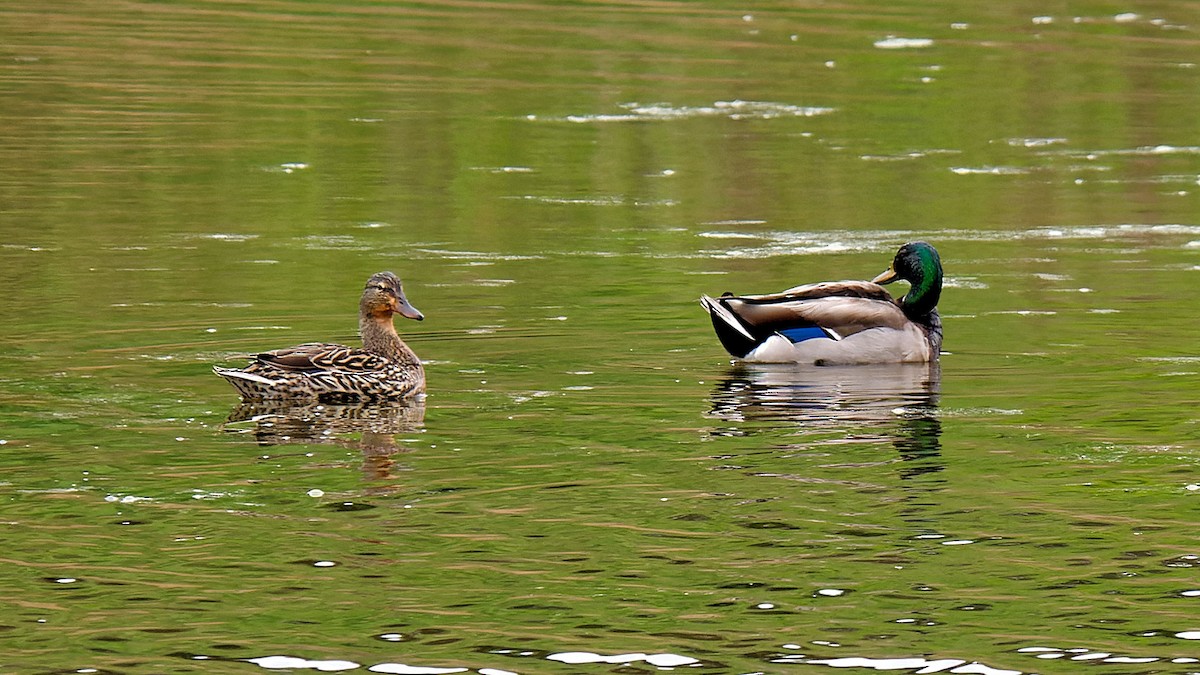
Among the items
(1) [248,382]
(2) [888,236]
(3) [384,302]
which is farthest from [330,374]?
(2) [888,236]

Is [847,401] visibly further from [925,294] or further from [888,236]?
[888,236]

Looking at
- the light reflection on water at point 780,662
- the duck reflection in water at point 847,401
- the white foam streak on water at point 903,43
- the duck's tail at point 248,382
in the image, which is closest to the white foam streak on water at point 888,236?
the duck reflection in water at point 847,401

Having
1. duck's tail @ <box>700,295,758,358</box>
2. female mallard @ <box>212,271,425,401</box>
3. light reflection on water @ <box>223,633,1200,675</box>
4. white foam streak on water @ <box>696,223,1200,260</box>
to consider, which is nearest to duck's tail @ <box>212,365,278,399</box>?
female mallard @ <box>212,271,425,401</box>

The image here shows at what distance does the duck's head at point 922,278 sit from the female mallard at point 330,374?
3639mm

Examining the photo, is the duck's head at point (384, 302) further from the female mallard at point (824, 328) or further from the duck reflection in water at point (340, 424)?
the female mallard at point (824, 328)

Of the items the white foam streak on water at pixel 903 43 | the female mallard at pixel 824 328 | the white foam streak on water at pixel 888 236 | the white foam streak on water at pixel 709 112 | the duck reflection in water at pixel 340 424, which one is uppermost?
the white foam streak on water at pixel 903 43

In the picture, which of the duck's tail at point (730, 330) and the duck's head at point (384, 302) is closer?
the duck's head at point (384, 302)

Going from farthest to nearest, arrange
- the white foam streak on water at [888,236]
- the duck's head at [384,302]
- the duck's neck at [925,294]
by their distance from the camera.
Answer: the white foam streak on water at [888,236] → the duck's neck at [925,294] → the duck's head at [384,302]

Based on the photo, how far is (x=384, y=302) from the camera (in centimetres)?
1295

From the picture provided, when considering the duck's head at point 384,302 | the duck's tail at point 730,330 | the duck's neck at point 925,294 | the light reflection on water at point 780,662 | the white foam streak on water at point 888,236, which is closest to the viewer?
the light reflection on water at point 780,662

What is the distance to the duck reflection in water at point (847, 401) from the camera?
11491mm

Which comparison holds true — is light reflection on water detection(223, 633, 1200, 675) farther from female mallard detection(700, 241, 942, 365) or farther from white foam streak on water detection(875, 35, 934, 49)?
white foam streak on water detection(875, 35, 934, 49)

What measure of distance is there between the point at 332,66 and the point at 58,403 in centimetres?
2008

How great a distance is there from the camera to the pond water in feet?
26.3
